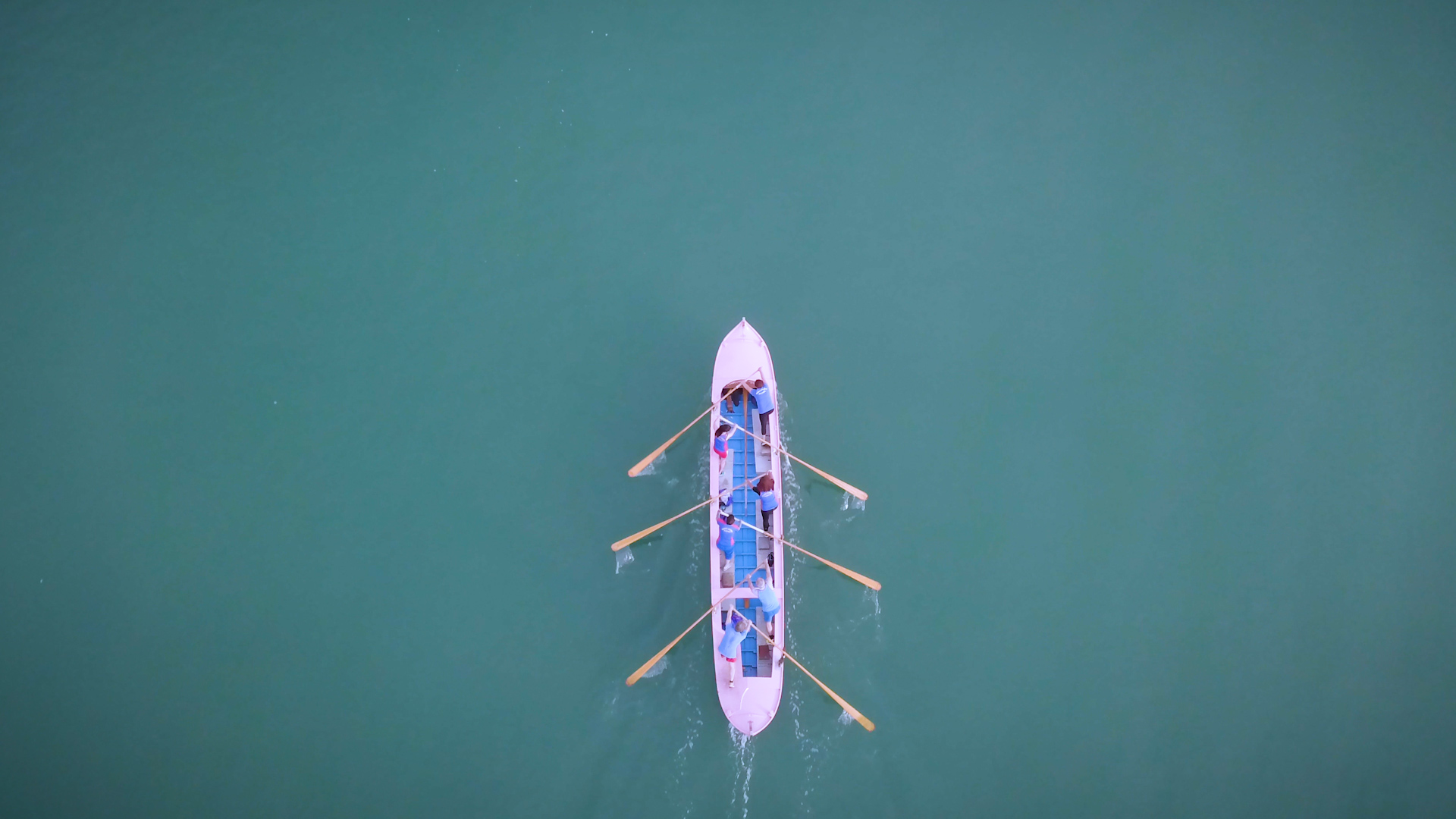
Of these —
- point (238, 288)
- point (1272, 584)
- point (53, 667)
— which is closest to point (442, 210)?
point (238, 288)

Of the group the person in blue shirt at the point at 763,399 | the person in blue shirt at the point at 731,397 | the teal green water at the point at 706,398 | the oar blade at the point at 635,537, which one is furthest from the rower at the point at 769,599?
the person in blue shirt at the point at 731,397

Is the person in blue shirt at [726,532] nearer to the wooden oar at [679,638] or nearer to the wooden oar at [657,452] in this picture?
the wooden oar at [679,638]

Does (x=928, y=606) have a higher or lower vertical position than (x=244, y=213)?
lower

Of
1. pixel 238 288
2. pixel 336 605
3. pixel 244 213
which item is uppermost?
pixel 244 213

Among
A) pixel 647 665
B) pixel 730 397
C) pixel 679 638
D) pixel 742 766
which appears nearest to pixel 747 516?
pixel 730 397

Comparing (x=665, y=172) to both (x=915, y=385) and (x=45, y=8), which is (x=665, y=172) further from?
(x=45, y=8)

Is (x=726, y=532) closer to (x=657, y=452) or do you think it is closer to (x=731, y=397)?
(x=657, y=452)

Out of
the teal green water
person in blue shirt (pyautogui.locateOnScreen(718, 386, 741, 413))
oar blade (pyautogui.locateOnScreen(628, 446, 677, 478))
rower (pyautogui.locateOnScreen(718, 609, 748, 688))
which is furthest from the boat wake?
person in blue shirt (pyautogui.locateOnScreen(718, 386, 741, 413))

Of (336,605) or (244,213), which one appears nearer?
(336,605)
